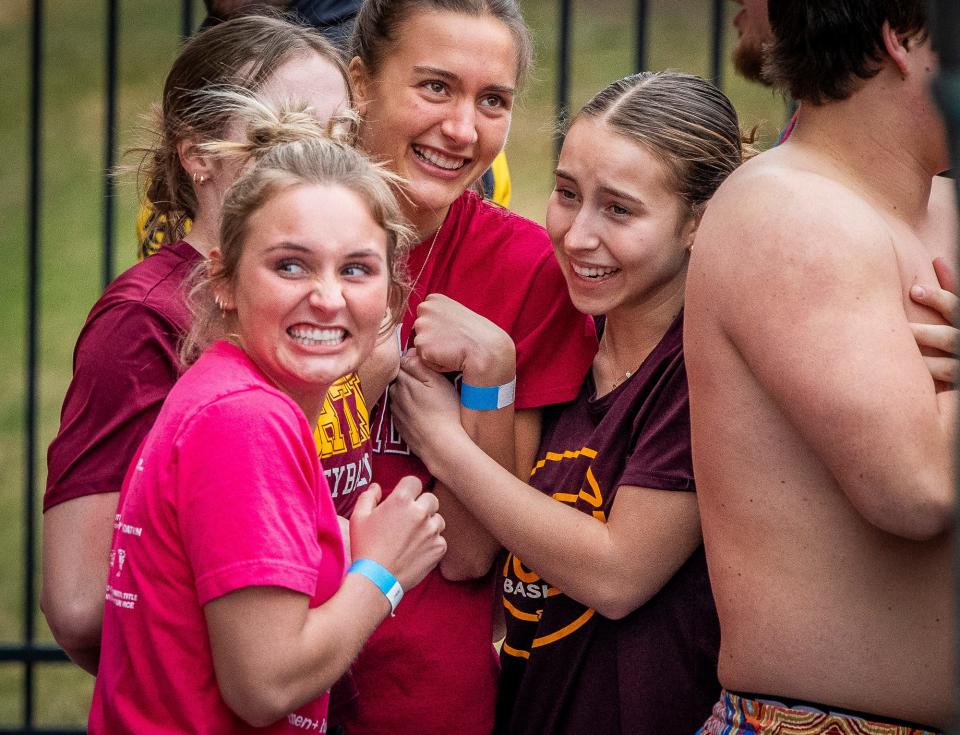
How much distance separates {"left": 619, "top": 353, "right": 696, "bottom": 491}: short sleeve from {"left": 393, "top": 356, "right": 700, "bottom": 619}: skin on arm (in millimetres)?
19

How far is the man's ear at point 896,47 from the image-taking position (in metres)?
1.87

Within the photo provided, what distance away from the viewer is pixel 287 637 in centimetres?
177

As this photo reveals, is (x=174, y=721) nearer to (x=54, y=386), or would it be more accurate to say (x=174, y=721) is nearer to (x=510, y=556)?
(x=510, y=556)

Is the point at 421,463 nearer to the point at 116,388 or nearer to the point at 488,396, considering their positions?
the point at 488,396

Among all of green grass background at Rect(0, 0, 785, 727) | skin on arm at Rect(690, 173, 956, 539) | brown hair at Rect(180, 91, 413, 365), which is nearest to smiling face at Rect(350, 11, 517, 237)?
brown hair at Rect(180, 91, 413, 365)

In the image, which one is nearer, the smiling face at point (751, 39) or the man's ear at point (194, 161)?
the man's ear at point (194, 161)

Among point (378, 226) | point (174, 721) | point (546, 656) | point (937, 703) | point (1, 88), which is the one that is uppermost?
point (378, 226)

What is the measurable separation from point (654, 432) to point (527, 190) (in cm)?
673

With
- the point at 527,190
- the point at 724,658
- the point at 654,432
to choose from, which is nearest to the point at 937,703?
the point at 724,658

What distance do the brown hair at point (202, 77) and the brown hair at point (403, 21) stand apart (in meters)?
0.14

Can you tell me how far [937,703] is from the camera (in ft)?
6.15

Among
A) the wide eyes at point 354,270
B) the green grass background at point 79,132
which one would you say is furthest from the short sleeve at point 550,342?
the green grass background at point 79,132

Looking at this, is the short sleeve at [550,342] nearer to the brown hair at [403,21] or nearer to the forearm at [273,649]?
the brown hair at [403,21]

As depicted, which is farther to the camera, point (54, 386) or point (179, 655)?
point (54, 386)
